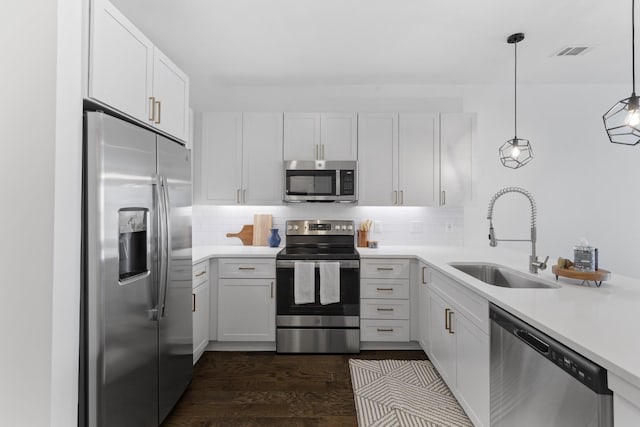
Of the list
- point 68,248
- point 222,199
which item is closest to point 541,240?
→ point 222,199

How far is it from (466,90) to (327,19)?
2059 mm

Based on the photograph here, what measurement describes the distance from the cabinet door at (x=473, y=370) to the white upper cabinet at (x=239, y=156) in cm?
221

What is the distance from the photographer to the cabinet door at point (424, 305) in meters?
2.79

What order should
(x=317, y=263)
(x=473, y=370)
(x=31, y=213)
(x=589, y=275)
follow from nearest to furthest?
(x=31, y=213) < (x=589, y=275) < (x=473, y=370) < (x=317, y=263)

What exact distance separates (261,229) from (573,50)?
3.39 metres

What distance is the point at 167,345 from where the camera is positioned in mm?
1922

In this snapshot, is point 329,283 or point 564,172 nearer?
point 329,283

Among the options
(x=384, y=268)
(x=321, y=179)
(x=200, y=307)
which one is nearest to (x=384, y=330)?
(x=384, y=268)

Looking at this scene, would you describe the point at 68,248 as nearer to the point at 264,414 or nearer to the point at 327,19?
the point at 264,414

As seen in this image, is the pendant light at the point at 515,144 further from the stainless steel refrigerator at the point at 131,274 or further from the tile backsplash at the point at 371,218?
the stainless steel refrigerator at the point at 131,274

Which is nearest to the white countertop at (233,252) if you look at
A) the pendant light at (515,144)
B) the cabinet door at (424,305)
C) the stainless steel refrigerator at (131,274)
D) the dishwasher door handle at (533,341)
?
the stainless steel refrigerator at (131,274)

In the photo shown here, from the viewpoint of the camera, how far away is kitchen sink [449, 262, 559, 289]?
2.01 metres

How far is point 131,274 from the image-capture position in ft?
5.23

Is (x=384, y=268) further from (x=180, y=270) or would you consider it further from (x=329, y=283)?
(x=180, y=270)
